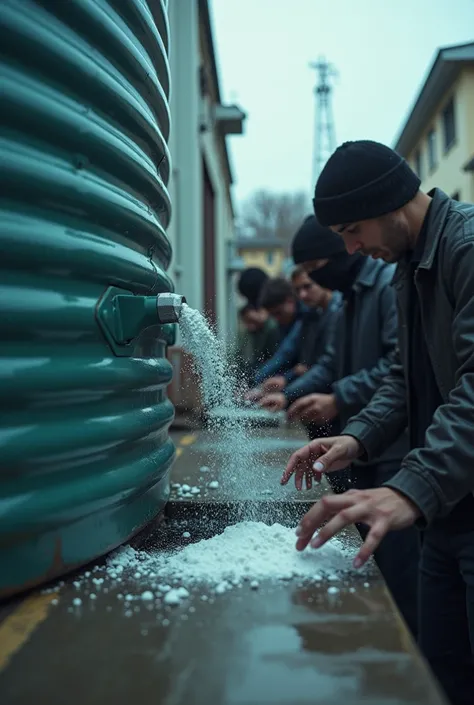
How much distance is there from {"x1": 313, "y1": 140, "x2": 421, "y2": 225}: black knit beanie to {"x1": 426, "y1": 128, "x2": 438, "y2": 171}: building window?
22.1m

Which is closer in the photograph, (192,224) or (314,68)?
(192,224)

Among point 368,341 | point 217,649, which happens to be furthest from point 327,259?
point 217,649

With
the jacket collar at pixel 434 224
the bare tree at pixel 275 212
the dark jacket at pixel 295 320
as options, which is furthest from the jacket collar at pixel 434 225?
the bare tree at pixel 275 212

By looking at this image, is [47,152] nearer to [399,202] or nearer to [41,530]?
[41,530]

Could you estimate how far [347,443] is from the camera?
2158 mm

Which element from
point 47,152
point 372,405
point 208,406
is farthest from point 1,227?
point 372,405

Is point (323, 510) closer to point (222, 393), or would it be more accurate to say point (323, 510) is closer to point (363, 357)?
point (222, 393)

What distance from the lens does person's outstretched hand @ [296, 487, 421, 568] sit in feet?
4.54

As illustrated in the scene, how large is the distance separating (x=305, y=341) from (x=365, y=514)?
424cm

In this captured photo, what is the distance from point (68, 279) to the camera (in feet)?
4.75

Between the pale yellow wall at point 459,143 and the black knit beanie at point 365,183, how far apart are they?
16168 mm

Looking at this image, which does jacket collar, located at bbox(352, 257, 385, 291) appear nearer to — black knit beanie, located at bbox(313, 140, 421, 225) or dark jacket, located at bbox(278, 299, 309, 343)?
black knit beanie, located at bbox(313, 140, 421, 225)

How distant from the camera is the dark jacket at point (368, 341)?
3.12 metres

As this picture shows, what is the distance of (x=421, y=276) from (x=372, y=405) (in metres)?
0.59
